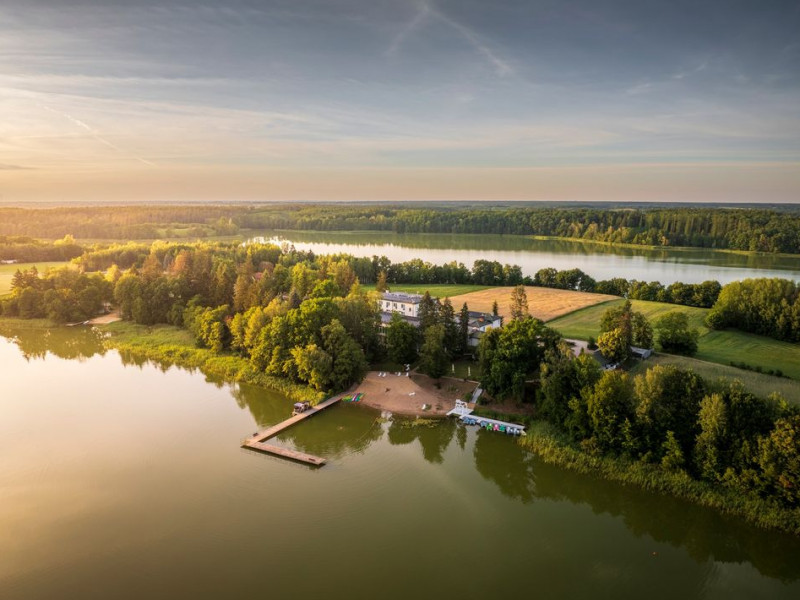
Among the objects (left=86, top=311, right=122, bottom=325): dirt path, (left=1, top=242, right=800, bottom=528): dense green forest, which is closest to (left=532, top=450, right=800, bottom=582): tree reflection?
A: (left=1, top=242, right=800, bottom=528): dense green forest

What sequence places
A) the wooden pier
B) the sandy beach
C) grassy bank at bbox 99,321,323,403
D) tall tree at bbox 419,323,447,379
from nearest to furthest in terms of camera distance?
1. the wooden pier
2. the sandy beach
3. tall tree at bbox 419,323,447,379
4. grassy bank at bbox 99,321,323,403

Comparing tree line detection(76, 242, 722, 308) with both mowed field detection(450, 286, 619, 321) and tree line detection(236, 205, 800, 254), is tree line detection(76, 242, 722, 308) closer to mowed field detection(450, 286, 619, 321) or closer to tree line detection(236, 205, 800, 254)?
mowed field detection(450, 286, 619, 321)

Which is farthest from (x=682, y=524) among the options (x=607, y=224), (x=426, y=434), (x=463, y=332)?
(x=607, y=224)

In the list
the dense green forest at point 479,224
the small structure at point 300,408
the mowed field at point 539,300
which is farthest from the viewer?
the dense green forest at point 479,224

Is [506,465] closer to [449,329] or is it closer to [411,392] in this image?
[411,392]

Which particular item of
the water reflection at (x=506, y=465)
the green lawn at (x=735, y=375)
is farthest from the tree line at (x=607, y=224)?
the water reflection at (x=506, y=465)

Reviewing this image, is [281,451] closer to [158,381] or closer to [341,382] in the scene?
[341,382]

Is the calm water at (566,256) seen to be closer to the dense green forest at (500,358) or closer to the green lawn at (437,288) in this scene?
the green lawn at (437,288)
